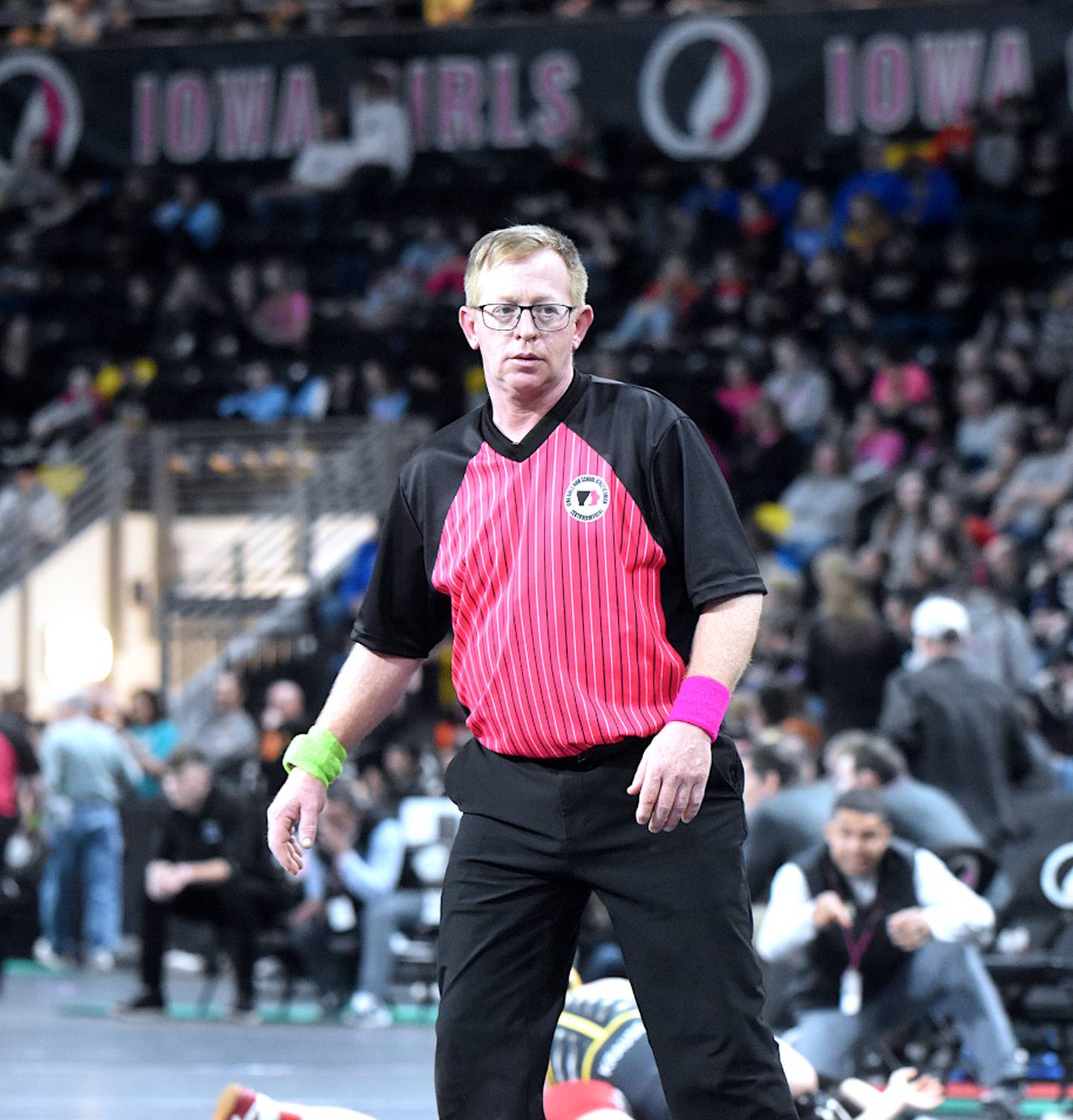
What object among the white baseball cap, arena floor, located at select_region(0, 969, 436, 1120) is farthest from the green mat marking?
the white baseball cap

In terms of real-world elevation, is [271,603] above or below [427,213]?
below

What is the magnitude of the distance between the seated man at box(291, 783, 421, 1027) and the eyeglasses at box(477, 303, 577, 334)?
7671 mm

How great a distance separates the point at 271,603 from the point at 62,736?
353 cm

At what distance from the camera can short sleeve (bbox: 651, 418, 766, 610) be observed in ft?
11.7

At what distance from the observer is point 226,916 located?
37.1 feet

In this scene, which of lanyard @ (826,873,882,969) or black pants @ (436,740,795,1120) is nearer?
black pants @ (436,740,795,1120)

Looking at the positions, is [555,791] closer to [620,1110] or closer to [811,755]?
[620,1110]

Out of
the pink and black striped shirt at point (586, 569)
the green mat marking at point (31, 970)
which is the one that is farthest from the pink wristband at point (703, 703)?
the green mat marking at point (31, 970)

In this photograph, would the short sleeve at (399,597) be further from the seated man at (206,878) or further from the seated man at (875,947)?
the seated man at (206,878)

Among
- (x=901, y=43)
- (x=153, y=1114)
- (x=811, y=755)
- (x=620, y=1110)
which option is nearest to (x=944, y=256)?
(x=901, y=43)

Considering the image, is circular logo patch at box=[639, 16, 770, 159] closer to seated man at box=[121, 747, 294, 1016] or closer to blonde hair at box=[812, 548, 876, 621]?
blonde hair at box=[812, 548, 876, 621]

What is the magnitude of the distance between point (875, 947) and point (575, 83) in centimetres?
1210

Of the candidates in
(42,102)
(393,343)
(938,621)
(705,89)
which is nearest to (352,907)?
(938,621)

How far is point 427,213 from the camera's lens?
65.7ft
